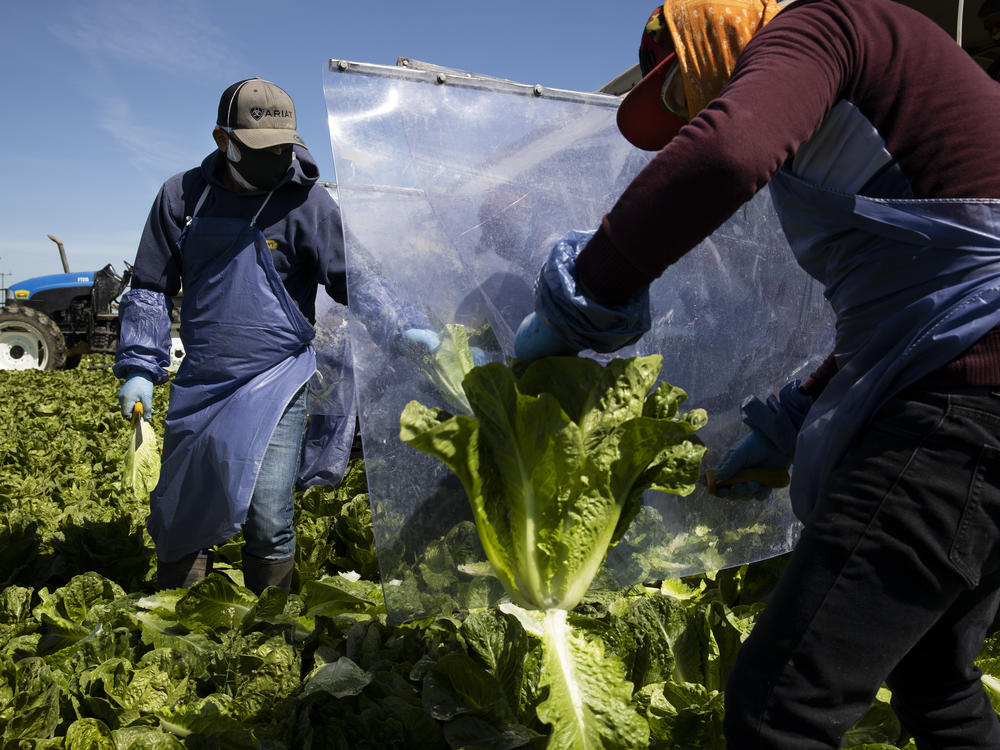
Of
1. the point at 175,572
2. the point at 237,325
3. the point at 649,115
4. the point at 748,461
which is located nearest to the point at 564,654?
the point at 748,461

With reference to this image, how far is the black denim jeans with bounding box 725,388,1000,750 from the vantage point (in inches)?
46.0

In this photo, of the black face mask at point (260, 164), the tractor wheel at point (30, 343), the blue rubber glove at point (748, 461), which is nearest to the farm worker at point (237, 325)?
the black face mask at point (260, 164)

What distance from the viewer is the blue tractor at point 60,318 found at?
15.1 meters

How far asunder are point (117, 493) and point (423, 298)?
146 inches

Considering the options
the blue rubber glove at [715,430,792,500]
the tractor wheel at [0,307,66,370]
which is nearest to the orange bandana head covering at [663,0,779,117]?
the blue rubber glove at [715,430,792,500]

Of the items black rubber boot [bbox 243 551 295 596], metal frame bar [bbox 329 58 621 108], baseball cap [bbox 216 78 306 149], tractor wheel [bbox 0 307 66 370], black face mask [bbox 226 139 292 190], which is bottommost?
black rubber boot [bbox 243 551 295 596]

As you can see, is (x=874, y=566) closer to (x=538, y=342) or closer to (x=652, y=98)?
(x=538, y=342)

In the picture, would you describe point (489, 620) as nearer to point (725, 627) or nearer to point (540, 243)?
point (725, 627)

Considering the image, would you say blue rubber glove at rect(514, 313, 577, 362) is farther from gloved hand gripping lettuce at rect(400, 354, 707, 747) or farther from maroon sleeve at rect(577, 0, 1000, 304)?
maroon sleeve at rect(577, 0, 1000, 304)

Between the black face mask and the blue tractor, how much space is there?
12.6 metres

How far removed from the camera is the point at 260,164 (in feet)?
9.12

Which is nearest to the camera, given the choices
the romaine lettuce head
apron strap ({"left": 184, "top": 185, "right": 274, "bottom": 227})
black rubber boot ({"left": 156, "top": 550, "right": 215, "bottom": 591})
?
the romaine lettuce head

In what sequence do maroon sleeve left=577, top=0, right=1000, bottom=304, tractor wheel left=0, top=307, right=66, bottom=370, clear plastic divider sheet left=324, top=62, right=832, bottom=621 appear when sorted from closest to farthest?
maroon sleeve left=577, top=0, right=1000, bottom=304 → clear plastic divider sheet left=324, top=62, right=832, bottom=621 → tractor wheel left=0, top=307, right=66, bottom=370

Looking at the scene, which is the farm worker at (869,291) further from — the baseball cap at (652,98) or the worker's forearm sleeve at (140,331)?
the worker's forearm sleeve at (140,331)
